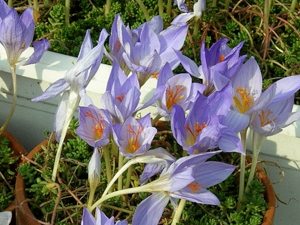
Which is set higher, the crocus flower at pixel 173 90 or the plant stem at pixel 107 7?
the crocus flower at pixel 173 90

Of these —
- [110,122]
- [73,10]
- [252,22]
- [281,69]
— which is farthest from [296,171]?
[73,10]

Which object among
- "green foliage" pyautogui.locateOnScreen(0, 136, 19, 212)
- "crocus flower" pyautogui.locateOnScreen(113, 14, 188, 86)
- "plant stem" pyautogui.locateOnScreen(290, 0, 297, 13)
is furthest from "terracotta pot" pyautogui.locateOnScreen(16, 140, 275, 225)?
"plant stem" pyautogui.locateOnScreen(290, 0, 297, 13)

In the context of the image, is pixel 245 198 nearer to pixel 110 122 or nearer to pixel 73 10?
pixel 110 122

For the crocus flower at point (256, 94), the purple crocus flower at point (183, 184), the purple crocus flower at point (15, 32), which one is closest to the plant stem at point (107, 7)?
the purple crocus flower at point (15, 32)

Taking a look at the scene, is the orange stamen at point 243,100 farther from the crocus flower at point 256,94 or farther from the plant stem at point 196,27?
the plant stem at point 196,27

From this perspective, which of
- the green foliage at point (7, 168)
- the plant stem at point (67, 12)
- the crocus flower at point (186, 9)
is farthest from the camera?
the plant stem at point (67, 12)

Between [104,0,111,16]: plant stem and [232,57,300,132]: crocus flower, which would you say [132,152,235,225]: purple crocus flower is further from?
[104,0,111,16]: plant stem
